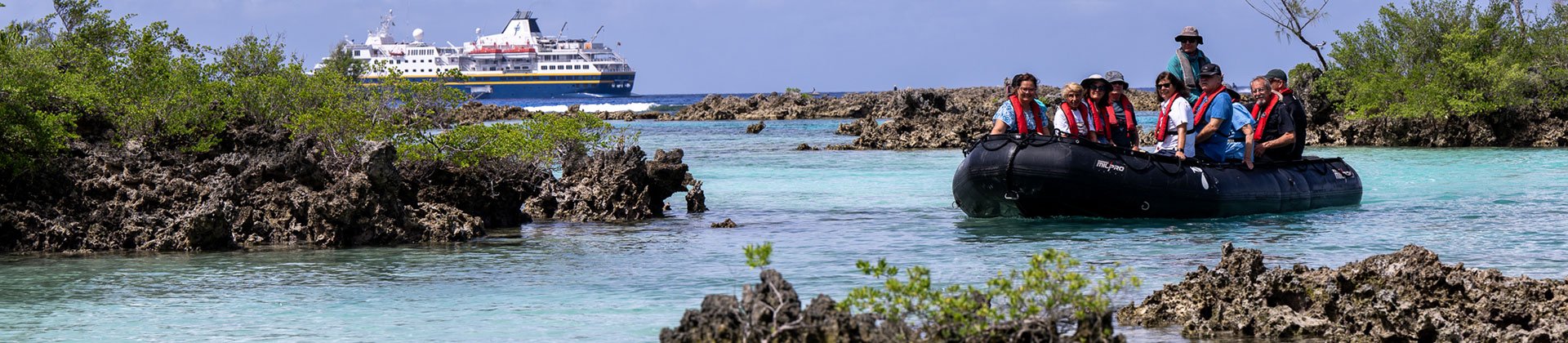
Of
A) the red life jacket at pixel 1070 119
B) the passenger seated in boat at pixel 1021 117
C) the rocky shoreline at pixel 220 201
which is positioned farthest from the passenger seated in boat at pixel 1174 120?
the rocky shoreline at pixel 220 201

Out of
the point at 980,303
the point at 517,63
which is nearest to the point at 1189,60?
the point at 980,303

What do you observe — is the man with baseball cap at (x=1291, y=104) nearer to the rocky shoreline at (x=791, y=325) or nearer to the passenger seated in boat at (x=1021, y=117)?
the passenger seated in boat at (x=1021, y=117)

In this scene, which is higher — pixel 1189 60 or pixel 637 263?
pixel 1189 60

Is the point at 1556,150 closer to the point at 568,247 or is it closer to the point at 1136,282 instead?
the point at 568,247

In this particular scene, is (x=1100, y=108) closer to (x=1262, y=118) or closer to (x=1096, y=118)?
(x=1096, y=118)

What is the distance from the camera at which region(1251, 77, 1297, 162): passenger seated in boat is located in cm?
1409

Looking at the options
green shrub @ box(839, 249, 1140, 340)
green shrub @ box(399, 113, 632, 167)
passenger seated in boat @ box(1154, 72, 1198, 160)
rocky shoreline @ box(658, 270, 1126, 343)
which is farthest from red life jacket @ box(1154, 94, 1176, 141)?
rocky shoreline @ box(658, 270, 1126, 343)

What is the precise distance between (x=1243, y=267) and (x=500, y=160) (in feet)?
27.3

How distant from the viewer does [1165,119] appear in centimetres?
1345

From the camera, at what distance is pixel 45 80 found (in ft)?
39.4

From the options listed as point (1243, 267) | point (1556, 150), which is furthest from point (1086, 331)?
point (1556, 150)

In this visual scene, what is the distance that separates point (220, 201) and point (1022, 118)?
21.2ft

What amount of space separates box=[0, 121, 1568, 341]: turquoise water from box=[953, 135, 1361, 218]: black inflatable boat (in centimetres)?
17

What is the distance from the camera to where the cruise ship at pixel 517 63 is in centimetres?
12612
